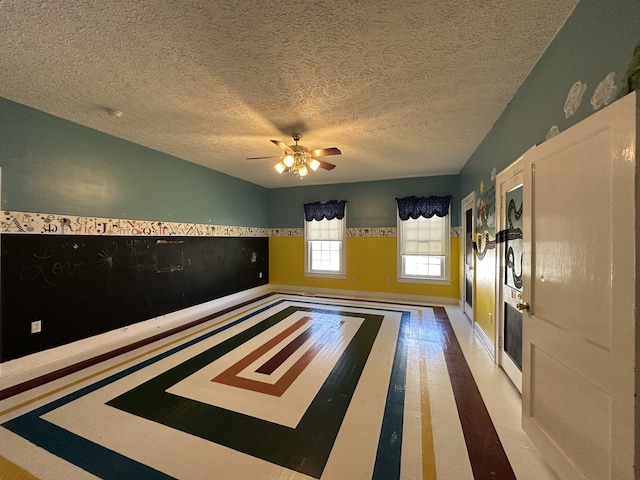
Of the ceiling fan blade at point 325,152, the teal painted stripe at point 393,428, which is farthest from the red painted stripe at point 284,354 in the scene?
the ceiling fan blade at point 325,152

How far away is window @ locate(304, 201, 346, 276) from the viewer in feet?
19.4

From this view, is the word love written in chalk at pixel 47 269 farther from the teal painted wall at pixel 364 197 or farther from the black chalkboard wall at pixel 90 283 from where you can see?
the teal painted wall at pixel 364 197

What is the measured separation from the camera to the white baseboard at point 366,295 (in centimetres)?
517

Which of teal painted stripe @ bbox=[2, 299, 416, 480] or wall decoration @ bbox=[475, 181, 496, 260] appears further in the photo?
wall decoration @ bbox=[475, 181, 496, 260]

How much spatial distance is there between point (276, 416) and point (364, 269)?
4.18m

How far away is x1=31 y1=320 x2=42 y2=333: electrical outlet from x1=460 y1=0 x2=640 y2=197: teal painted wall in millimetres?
4878

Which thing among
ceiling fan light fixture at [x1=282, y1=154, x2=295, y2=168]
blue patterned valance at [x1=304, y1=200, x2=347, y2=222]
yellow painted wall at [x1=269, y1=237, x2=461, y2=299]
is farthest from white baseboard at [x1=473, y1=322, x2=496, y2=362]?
blue patterned valance at [x1=304, y1=200, x2=347, y2=222]

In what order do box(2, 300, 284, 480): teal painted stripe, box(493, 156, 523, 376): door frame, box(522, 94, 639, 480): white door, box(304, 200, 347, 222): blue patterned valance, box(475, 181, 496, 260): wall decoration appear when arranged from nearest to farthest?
box(522, 94, 639, 480): white door < box(2, 300, 284, 480): teal painted stripe < box(493, 156, 523, 376): door frame < box(475, 181, 496, 260): wall decoration < box(304, 200, 347, 222): blue patterned valance

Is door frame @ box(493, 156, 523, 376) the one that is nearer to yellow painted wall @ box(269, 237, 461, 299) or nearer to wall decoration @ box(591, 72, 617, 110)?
wall decoration @ box(591, 72, 617, 110)

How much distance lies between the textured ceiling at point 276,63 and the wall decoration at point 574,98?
0.44 meters

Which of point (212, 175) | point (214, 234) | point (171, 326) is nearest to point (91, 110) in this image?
point (212, 175)

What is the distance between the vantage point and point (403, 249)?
18.0 feet

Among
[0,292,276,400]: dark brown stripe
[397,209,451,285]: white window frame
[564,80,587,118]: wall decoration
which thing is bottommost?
[0,292,276,400]: dark brown stripe

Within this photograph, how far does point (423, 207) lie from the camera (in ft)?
17.1
